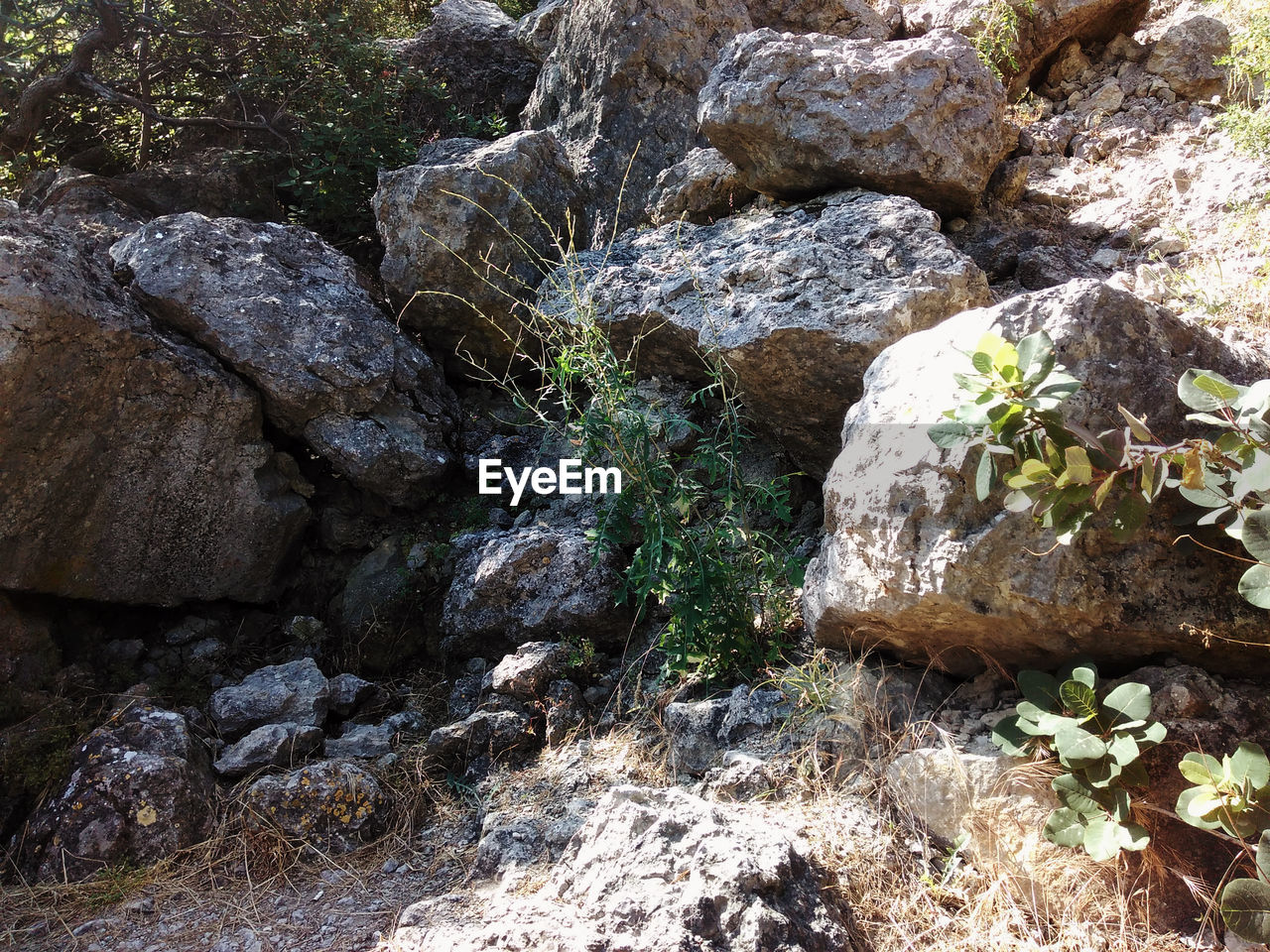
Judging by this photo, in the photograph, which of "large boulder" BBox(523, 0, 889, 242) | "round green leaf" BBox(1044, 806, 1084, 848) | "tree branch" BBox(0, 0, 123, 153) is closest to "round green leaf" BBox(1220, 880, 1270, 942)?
"round green leaf" BBox(1044, 806, 1084, 848)

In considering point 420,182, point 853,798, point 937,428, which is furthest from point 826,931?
point 420,182

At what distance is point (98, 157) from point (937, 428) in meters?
5.93

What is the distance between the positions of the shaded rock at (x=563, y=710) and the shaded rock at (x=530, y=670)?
0.17 feet

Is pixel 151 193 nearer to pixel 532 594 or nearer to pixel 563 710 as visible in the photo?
pixel 532 594

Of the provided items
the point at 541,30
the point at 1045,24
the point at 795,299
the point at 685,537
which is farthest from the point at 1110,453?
the point at 541,30

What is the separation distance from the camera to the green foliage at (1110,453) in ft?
6.63

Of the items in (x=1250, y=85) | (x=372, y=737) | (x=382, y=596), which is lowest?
(x=372, y=737)

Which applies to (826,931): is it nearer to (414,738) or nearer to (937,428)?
(937,428)

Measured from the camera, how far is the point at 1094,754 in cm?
209

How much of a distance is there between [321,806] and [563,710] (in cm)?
88

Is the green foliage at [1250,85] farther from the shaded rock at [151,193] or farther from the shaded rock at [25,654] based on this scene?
the shaded rock at [25,654]

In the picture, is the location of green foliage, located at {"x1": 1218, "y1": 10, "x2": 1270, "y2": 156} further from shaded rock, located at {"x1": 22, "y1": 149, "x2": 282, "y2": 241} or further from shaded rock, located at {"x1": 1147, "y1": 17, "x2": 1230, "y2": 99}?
shaded rock, located at {"x1": 22, "y1": 149, "x2": 282, "y2": 241}

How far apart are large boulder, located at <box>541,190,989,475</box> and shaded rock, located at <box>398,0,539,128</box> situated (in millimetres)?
2825

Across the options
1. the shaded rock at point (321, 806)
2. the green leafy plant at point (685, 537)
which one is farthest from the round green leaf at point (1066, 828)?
the shaded rock at point (321, 806)
